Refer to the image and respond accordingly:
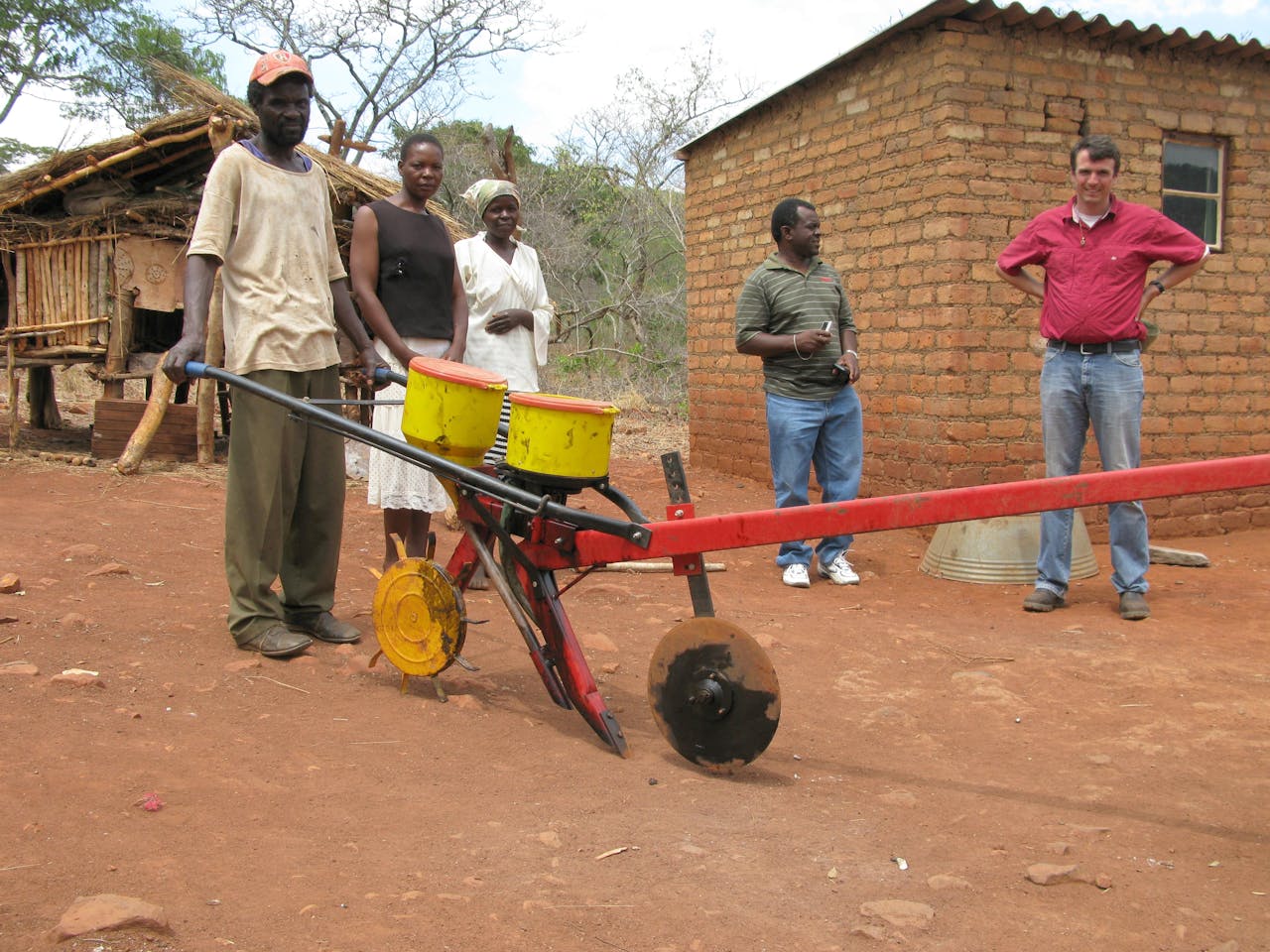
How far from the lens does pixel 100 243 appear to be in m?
9.77

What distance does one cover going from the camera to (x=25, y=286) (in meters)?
10.0

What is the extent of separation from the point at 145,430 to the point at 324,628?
17.1 ft

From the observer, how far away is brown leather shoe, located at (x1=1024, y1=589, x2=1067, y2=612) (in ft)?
17.4

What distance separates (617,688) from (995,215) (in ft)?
13.9

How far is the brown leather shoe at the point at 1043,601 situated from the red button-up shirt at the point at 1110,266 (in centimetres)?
119

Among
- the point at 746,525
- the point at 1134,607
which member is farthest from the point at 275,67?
the point at 1134,607

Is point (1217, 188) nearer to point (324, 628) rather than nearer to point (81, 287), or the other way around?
point (324, 628)

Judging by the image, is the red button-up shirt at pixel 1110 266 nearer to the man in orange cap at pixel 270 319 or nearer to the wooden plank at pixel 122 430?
the man in orange cap at pixel 270 319

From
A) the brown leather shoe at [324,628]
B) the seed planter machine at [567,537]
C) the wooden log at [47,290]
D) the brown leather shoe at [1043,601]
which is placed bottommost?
the brown leather shoe at [1043,601]

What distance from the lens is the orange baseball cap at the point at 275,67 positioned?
3822mm

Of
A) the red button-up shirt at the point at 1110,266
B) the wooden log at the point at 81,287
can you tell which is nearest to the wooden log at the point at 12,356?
the wooden log at the point at 81,287

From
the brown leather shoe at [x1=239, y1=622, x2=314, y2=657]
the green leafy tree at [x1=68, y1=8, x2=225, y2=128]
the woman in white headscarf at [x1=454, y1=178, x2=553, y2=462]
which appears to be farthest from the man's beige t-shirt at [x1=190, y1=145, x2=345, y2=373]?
the green leafy tree at [x1=68, y1=8, x2=225, y2=128]

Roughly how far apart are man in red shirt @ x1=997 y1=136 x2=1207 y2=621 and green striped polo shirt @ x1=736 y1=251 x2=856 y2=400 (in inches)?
36.5

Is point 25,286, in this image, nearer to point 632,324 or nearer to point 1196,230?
point 1196,230
